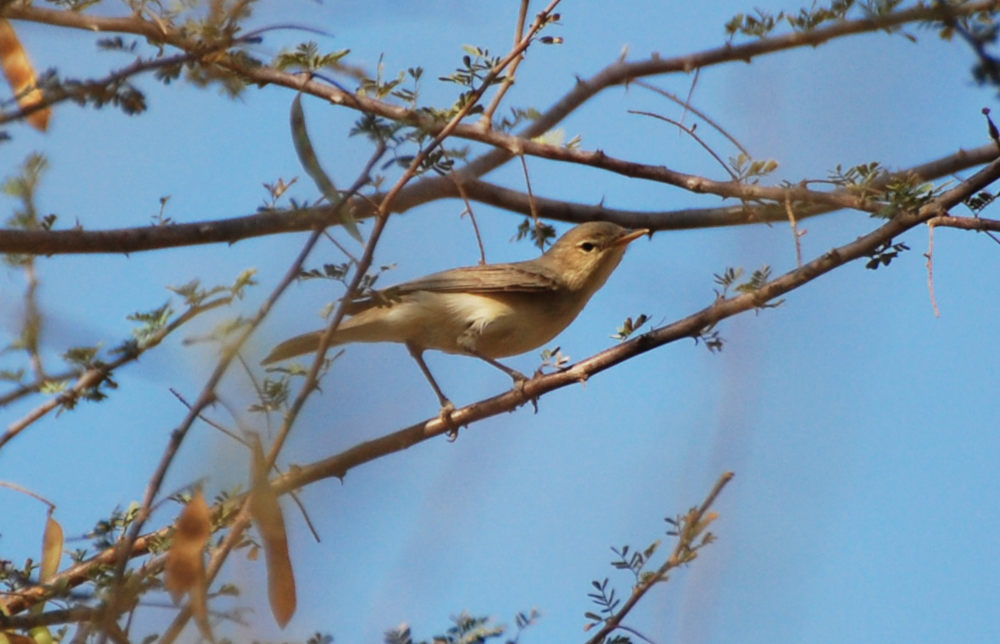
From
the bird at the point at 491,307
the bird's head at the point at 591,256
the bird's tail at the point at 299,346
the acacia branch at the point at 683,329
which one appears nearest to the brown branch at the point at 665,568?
the acacia branch at the point at 683,329

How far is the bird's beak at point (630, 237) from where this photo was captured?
20.4 ft

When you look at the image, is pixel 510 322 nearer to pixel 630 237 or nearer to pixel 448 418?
pixel 630 237

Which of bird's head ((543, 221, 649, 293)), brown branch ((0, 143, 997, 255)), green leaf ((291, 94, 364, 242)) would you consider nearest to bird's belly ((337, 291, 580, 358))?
bird's head ((543, 221, 649, 293))

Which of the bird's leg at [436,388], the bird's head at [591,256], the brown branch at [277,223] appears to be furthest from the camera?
the bird's head at [591,256]

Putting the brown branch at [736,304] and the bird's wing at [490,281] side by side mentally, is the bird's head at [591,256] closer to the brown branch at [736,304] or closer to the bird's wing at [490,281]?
the bird's wing at [490,281]

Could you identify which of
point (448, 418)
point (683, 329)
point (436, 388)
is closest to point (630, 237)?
point (436, 388)

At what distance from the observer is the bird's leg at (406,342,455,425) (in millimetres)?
4457

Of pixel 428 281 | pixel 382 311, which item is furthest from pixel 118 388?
pixel 428 281

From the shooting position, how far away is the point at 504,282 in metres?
6.28

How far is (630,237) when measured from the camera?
6383 millimetres

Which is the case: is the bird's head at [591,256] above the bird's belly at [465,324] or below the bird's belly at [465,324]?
above

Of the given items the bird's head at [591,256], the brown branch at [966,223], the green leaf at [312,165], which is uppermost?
the bird's head at [591,256]

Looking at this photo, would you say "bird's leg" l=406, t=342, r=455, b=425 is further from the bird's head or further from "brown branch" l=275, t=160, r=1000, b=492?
the bird's head

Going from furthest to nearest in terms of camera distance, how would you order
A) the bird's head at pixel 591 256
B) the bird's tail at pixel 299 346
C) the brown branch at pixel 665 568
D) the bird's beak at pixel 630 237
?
the bird's head at pixel 591 256
the bird's beak at pixel 630 237
the bird's tail at pixel 299 346
the brown branch at pixel 665 568
